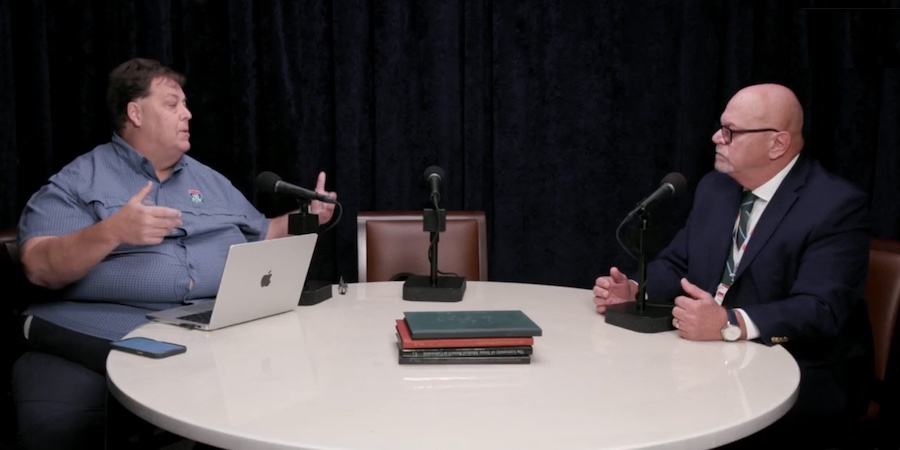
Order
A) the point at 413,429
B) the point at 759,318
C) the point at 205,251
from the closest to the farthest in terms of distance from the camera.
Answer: the point at 413,429 < the point at 759,318 < the point at 205,251

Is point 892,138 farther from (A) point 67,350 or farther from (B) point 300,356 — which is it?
(A) point 67,350

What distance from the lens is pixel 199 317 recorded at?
6.12ft

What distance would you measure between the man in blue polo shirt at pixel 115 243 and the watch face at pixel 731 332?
48.8 inches

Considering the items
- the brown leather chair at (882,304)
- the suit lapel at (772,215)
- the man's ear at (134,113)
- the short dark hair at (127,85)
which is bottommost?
the brown leather chair at (882,304)

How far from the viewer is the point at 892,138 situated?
313 centimetres

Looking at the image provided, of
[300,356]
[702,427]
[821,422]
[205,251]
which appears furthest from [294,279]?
[821,422]

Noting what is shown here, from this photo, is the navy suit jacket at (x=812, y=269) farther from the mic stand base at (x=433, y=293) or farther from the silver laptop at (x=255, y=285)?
the silver laptop at (x=255, y=285)

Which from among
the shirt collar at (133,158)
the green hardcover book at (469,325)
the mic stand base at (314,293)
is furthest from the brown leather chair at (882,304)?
the shirt collar at (133,158)

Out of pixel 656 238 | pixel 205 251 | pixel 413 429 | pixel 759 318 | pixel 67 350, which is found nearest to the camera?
pixel 413 429

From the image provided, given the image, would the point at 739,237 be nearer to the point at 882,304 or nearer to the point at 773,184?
the point at 773,184

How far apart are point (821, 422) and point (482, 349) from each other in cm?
94

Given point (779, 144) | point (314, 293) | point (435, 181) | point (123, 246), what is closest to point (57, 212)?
point (123, 246)

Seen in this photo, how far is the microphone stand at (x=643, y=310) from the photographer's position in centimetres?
182

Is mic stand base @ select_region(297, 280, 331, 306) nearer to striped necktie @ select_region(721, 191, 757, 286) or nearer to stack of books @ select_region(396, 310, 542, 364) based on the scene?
stack of books @ select_region(396, 310, 542, 364)
